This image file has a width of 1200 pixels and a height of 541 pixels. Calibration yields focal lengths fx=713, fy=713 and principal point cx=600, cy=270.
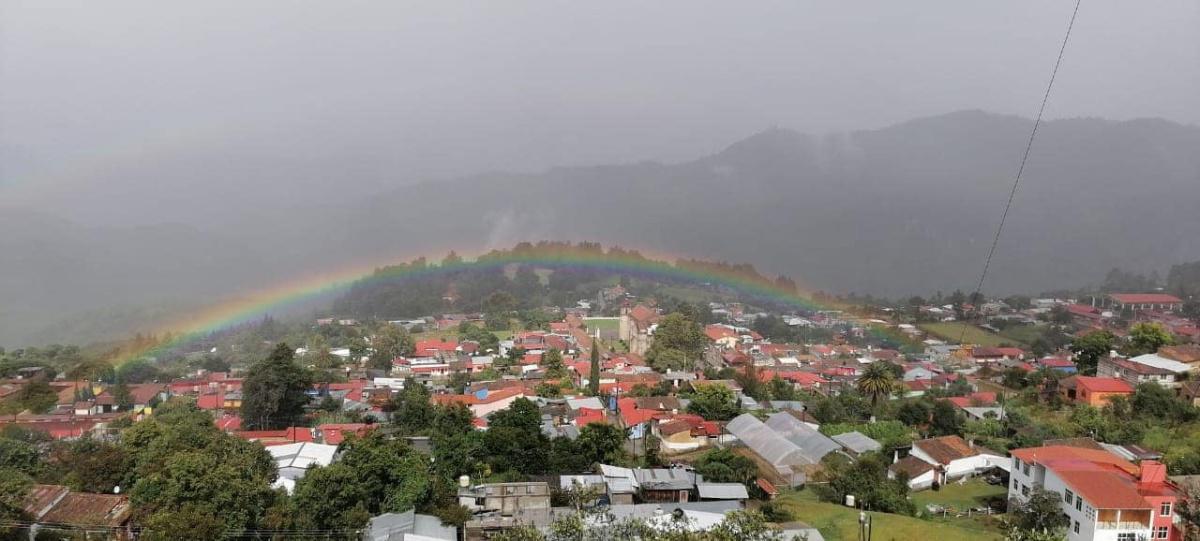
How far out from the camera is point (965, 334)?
35906 millimetres

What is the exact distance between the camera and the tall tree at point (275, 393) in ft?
57.1

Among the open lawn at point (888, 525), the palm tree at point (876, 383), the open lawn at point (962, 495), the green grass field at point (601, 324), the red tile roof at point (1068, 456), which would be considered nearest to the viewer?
the open lawn at point (888, 525)

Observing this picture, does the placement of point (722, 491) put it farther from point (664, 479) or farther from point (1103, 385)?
point (1103, 385)

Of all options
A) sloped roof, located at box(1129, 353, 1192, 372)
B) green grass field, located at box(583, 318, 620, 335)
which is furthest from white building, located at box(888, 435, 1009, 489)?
green grass field, located at box(583, 318, 620, 335)

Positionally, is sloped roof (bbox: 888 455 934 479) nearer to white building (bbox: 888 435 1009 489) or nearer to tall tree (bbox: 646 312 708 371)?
white building (bbox: 888 435 1009 489)

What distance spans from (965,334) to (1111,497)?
28.9 m

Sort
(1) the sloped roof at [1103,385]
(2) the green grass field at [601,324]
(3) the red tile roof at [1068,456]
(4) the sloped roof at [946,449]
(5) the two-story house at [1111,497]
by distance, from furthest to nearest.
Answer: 1. (2) the green grass field at [601,324]
2. (1) the sloped roof at [1103,385]
3. (4) the sloped roof at [946,449]
4. (3) the red tile roof at [1068,456]
5. (5) the two-story house at [1111,497]

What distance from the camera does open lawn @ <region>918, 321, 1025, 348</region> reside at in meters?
33.6

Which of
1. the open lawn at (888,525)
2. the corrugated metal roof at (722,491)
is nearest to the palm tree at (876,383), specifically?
the open lawn at (888,525)

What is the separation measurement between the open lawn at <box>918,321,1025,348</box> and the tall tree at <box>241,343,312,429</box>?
92.4ft

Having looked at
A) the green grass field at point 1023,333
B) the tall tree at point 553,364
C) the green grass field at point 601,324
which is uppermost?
the tall tree at point 553,364

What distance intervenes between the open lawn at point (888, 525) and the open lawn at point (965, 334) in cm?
2379

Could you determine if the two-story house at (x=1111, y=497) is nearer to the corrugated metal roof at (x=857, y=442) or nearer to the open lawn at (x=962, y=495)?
the open lawn at (x=962, y=495)

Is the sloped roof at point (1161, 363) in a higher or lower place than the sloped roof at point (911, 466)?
higher
